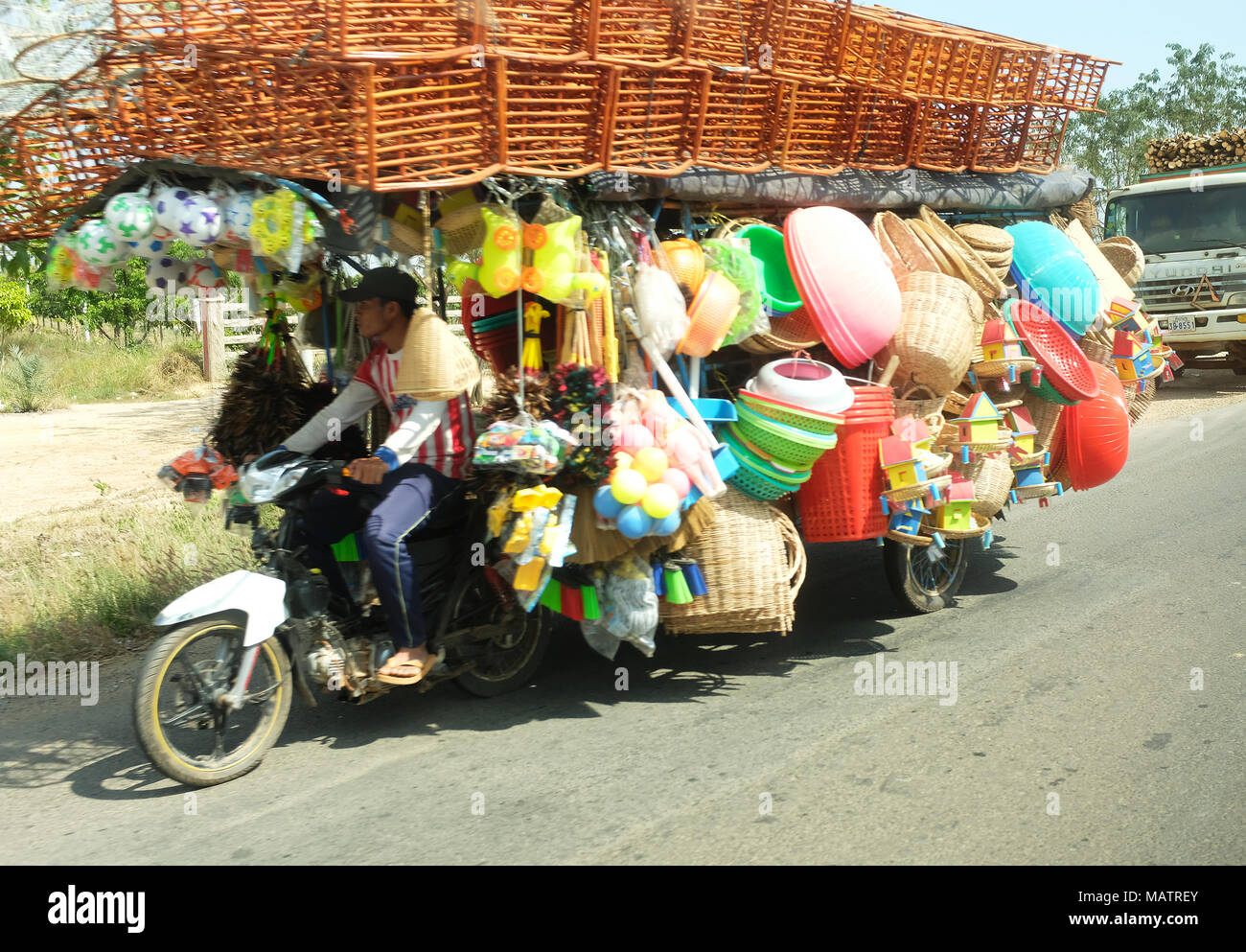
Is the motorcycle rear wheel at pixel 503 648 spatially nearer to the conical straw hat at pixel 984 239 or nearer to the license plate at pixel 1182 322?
the conical straw hat at pixel 984 239

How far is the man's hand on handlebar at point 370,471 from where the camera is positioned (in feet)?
15.0

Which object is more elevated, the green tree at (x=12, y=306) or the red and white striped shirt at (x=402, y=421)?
the red and white striped shirt at (x=402, y=421)

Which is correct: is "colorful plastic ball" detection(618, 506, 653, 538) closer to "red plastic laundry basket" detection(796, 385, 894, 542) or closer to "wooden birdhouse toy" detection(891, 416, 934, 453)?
"red plastic laundry basket" detection(796, 385, 894, 542)

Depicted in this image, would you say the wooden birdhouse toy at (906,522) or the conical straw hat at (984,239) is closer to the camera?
the wooden birdhouse toy at (906,522)

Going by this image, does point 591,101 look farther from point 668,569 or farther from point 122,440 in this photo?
point 122,440

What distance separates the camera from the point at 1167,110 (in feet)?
97.2

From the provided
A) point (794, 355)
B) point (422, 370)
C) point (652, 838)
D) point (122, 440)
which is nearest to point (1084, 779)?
point (652, 838)

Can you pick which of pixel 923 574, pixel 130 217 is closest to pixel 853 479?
pixel 923 574

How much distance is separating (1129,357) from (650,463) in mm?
3800

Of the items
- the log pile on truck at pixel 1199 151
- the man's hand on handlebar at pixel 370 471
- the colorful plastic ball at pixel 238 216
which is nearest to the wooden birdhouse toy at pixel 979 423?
the man's hand on handlebar at pixel 370 471

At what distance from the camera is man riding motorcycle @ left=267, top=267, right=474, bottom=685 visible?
4.59m

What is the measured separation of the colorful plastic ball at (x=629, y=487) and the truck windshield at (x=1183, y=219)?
1328cm

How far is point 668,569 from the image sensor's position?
4.95 meters

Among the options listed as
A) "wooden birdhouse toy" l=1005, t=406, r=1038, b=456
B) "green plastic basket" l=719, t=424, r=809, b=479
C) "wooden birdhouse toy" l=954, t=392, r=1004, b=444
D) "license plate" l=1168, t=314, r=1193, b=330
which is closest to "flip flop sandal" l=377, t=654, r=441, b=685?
"green plastic basket" l=719, t=424, r=809, b=479
